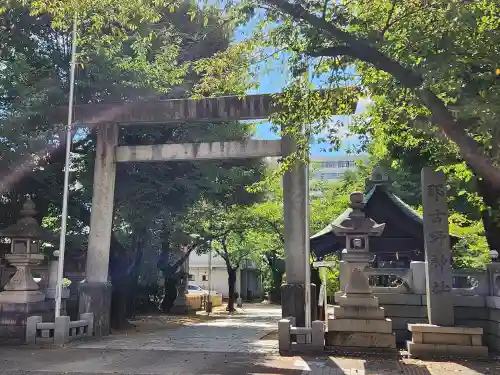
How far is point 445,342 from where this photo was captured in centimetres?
1071

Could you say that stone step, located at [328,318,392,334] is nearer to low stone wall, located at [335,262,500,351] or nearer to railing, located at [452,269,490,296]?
low stone wall, located at [335,262,500,351]

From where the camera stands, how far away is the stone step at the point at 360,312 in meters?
11.3

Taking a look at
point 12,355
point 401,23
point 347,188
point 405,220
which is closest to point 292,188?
point 405,220

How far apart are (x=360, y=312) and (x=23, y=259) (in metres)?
9.07

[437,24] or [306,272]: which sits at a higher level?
[437,24]

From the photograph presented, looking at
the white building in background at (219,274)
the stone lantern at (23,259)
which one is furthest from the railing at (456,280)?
the white building in background at (219,274)

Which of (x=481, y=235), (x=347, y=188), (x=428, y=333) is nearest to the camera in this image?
(x=428, y=333)

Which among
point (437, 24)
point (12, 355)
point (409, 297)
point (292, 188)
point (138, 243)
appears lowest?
point (12, 355)

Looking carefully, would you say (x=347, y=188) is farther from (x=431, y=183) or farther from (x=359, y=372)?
(x=359, y=372)

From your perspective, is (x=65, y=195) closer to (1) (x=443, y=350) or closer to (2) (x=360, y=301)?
(2) (x=360, y=301)

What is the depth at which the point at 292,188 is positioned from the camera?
13.8 meters

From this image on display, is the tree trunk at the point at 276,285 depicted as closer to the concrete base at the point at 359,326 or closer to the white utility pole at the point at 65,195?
the white utility pole at the point at 65,195

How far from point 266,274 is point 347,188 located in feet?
85.2

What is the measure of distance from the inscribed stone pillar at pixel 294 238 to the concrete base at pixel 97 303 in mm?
5124
